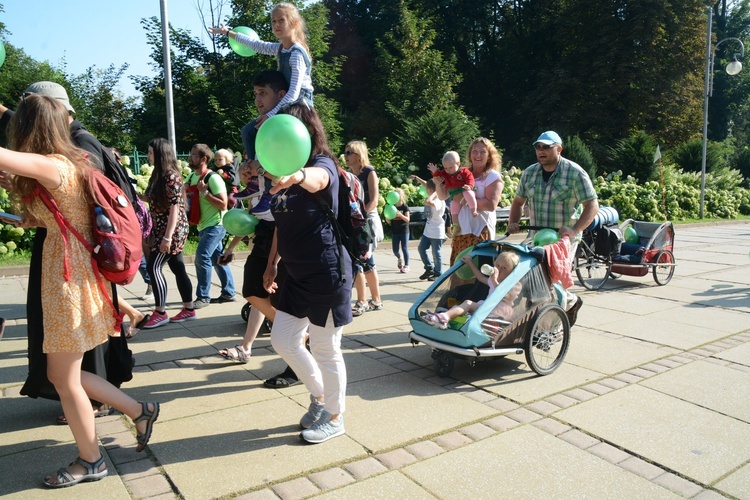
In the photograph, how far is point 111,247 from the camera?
303cm

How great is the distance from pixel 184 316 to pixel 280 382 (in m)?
2.40

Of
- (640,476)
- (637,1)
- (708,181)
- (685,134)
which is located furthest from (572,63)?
(640,476)

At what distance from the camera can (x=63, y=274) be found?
3.00 meters

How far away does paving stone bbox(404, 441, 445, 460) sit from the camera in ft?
11.6

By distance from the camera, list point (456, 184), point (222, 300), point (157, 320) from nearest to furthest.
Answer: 1. point (157, 320)
2. point (456, 184)
3. point (222, 300)

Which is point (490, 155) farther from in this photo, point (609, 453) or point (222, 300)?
point (222, 300)

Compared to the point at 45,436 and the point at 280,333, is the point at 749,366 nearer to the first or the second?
the point at 280,333

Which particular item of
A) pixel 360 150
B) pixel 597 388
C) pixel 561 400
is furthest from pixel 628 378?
pixel 360 150

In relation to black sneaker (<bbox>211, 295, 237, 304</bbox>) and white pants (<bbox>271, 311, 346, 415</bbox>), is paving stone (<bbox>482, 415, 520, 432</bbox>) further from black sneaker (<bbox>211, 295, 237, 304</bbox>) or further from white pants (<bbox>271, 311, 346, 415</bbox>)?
black sneaker (<bbox>211, 295, 237, 304</bbox>)

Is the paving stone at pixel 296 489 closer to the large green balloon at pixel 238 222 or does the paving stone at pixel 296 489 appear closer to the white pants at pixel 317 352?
the white pants at pixel 317 352

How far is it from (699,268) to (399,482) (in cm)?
971

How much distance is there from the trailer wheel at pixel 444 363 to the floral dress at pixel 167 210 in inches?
121

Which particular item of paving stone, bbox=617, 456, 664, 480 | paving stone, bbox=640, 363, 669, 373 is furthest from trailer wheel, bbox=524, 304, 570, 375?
paving stone, bbox=617, 456, 664, 480

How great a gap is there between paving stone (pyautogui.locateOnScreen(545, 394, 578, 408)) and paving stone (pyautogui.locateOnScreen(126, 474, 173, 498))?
2.65 meters
